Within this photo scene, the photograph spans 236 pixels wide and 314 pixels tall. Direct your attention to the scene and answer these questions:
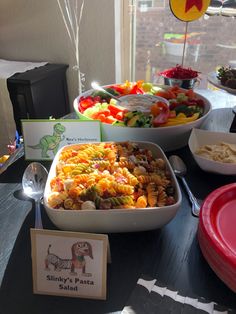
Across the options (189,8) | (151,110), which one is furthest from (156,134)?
(189,8)

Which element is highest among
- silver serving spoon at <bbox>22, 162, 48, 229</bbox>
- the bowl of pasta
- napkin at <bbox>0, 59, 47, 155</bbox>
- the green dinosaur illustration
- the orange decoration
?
the orange decoration

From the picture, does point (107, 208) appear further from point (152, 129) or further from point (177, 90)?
point (177, 90)

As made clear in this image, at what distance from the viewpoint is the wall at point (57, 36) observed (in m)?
1.95

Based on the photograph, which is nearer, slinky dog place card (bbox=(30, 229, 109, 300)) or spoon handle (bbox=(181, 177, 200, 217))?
slinky dog place card (bbox=(30, 229, 109, 300))

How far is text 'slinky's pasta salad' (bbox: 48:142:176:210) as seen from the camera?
21.0 inches

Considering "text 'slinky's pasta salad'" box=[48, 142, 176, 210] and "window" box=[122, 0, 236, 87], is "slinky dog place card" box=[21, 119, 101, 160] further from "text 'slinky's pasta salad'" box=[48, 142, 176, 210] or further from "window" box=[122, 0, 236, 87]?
"window" box=[122, 0, 236, 87]

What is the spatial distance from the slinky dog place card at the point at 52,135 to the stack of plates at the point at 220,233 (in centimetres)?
38

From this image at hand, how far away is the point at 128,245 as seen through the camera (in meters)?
0.55

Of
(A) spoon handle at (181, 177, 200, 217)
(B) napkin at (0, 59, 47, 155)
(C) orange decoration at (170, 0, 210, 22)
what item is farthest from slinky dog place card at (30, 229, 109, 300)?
(B) napkin at (0, 59, 47, 155)

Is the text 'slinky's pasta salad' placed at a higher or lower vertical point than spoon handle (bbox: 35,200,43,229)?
higher

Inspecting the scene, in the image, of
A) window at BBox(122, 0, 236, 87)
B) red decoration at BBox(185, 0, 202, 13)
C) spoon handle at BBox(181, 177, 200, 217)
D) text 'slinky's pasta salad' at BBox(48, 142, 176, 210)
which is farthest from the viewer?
window at BBox(122, 0, 236, 87)

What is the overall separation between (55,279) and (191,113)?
657 millimetres

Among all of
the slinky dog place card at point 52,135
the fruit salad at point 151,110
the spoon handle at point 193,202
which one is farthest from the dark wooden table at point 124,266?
the fruit salad at point 151,110

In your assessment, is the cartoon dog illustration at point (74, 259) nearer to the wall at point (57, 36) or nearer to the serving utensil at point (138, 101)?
the serving utensil at point (138, 101)
